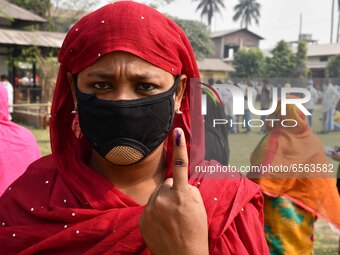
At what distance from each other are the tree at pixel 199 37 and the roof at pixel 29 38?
18.4m

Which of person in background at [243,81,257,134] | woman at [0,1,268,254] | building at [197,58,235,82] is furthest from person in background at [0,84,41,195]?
person in background at [243,81,257,134]

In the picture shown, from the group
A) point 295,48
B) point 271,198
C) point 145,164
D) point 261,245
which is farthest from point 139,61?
point 295,48

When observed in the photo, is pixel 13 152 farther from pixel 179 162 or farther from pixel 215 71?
pixel 215 71

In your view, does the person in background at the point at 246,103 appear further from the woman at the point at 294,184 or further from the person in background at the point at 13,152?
the person in background at the point at 13,152

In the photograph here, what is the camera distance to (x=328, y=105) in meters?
1.23

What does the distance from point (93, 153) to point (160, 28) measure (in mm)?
→ 467

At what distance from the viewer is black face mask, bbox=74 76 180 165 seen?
47.4 inches

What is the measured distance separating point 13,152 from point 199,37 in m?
30.3

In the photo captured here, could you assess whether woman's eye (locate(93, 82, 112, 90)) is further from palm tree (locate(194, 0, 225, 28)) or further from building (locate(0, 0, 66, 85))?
palm tree (locate(194, 0, 225, 28))

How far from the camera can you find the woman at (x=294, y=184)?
129 centimetres

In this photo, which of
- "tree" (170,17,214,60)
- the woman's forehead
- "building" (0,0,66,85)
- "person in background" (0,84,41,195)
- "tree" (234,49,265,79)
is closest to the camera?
the woman's forehead

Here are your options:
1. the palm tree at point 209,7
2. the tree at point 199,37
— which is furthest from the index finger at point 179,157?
the palm tree at point 209,7

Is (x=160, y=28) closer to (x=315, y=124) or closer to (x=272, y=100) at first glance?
(x=272, y=100)

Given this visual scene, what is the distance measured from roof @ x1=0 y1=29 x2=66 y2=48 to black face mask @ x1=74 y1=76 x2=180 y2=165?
11495mm
